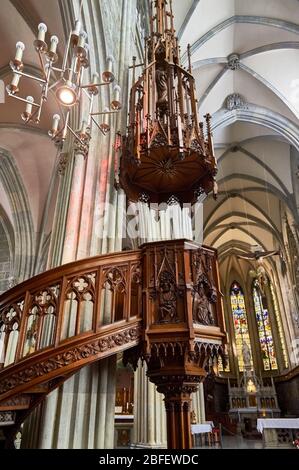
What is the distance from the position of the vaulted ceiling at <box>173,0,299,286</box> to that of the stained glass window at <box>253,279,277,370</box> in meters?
6.74

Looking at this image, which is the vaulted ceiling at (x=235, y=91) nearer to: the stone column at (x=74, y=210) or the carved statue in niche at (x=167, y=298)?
the stone column at (x=74, y=210)

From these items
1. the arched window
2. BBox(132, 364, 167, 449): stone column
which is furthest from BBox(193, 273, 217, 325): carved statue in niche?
the arched window

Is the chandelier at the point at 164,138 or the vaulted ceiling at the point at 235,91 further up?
the vaulted ceiling at the point at 235,91

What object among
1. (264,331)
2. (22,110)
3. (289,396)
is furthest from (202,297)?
(264,331)

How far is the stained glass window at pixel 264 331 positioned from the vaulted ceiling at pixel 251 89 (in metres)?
6.74

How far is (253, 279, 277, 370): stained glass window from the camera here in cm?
2195

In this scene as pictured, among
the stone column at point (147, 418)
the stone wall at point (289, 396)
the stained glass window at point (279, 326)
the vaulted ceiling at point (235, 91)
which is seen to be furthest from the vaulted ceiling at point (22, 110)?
the stained glass window at point (279, 326)

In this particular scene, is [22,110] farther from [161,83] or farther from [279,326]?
[279,326]

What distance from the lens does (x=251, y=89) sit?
544 inches

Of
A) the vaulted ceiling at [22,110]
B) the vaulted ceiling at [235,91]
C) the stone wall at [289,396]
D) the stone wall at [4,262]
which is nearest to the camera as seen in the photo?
the vaulted ceiling at [22,110]

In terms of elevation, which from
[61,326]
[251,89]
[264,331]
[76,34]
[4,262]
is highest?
[251,89]

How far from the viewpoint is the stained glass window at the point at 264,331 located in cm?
2195

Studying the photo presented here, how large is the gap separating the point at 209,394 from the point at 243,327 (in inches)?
236

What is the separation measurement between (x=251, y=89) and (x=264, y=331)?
51.4 ft
